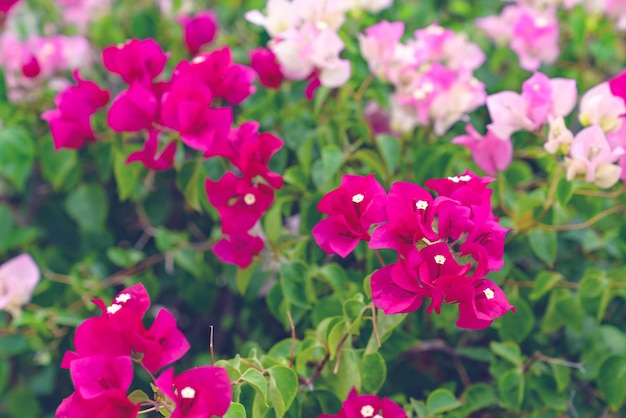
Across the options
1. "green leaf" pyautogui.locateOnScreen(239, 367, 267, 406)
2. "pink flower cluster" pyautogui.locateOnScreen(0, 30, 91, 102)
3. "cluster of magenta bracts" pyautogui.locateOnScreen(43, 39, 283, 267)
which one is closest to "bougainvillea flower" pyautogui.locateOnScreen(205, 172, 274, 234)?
"cluster of magenta bracts" pyautogui.locateOnScreen(43, 39, 283, 267)

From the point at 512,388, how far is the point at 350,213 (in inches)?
14.4

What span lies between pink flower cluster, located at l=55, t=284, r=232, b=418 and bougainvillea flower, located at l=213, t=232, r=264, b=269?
0.22 meters

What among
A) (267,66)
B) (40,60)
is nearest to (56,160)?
(40,60)

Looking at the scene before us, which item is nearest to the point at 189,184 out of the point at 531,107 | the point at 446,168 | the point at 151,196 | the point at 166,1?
the point at 151,196

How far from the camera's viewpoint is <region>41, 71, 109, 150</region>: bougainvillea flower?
1.01m

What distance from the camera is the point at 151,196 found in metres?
1.29

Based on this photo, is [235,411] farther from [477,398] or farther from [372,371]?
[477,398]

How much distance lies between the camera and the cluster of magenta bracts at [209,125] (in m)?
0.89

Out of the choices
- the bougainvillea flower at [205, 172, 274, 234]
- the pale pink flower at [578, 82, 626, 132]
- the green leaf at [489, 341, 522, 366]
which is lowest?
the green leaf at [489, 341, 522, 366]

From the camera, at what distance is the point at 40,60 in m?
1.41

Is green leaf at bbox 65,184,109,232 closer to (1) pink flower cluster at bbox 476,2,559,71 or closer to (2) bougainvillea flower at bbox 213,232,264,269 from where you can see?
(2) bougainvillea flower at bbox 213,232,264,269

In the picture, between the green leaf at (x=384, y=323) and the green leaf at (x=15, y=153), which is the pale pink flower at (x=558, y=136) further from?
the green leaf at (x=15, y=153)

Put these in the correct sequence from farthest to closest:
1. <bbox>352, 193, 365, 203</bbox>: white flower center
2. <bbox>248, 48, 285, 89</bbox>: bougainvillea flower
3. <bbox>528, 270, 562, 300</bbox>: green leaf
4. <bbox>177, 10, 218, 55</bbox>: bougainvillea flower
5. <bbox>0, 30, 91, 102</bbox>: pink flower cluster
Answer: <bbox>0, 30, 91, 102</bbox>: pink flower cluster < <bbox>177, 10, 218, 55</bbox>: bougainvillea flower < <bbox>248, 48, 285, 89</bbox>: bougainvillea flower < <bbox>528, 270, 562, 300</bbox>: green leaf < <bbox>352, 193, 365, 203</bbox>: white flower center

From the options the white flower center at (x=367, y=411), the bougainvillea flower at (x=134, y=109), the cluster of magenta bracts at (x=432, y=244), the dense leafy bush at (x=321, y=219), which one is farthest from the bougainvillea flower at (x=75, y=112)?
the white flower center at (x=367, y=411)
